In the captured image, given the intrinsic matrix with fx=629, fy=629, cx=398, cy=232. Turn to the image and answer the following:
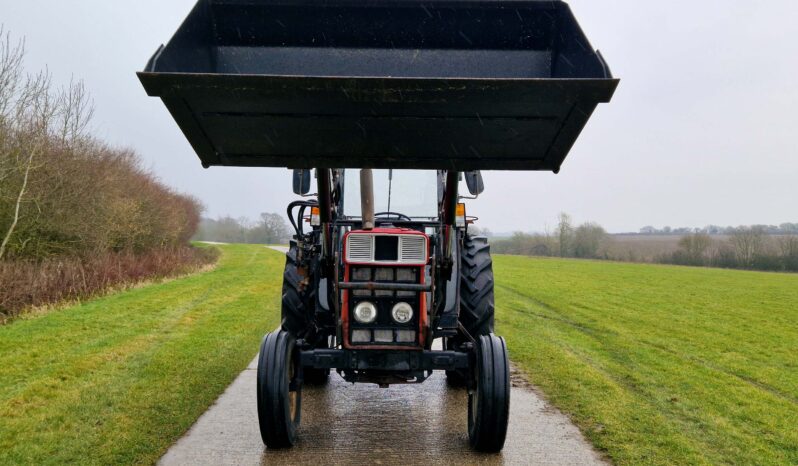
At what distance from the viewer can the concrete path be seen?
4445 mm

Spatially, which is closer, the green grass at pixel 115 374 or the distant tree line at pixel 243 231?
the green grass at pixel 115 374

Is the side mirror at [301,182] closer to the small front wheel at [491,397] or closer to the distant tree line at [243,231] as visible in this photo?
the small front wheel at [491,397]

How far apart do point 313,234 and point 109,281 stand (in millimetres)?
13547

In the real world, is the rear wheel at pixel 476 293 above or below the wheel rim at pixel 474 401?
above

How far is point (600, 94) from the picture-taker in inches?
118

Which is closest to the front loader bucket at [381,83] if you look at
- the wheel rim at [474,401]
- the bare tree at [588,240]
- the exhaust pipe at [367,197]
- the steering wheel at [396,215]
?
the exhaust pipe at [367,197]

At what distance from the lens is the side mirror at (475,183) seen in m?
5.79

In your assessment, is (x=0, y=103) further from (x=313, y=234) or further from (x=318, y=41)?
(x=318, y=41)

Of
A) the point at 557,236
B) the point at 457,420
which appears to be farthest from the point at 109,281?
the point at 557,236

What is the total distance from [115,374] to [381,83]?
5631mm

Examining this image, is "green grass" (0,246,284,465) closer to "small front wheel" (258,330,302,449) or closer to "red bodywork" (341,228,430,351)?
"small front wheel" (258,330,302,449)

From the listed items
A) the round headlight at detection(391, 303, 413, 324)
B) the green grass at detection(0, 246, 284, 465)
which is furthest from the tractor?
the green grass at detection(0, 246, 284, 465)

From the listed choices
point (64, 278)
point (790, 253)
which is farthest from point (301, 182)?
point (790, 253)

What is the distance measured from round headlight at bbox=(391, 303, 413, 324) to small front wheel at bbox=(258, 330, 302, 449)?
817 mm
